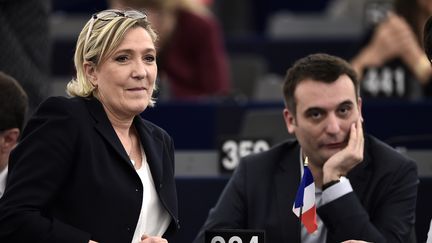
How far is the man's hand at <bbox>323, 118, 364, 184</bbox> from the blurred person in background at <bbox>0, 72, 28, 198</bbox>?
1.19 meters

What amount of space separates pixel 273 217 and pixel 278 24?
6.06 meters

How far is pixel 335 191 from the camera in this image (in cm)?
502

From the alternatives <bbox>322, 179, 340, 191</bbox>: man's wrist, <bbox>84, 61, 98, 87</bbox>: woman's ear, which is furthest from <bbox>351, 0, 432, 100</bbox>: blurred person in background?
<bbox>84, 61, 98, 87</bbox>: woman's ear

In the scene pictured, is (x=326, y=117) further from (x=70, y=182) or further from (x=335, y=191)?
→ (x=70, y=182)

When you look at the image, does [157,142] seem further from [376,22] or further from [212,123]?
[376,22]

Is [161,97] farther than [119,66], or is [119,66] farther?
[161,97]

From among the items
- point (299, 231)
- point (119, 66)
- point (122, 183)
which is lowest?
point (299, 231)

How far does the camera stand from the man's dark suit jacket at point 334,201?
16.4 feet

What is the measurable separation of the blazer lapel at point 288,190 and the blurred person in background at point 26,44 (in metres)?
1.60

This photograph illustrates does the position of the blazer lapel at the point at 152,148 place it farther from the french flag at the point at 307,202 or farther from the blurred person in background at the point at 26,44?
the blurred person in background at the point at 26,44

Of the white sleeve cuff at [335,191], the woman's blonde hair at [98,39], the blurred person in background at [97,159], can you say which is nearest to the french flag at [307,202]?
the white sleeve cuff at [335,191]

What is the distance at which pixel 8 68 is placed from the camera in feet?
21.1

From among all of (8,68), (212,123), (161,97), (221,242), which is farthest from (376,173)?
(161,97)

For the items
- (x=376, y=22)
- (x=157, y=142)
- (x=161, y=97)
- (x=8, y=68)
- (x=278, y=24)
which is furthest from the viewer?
(x=278, y=24)
